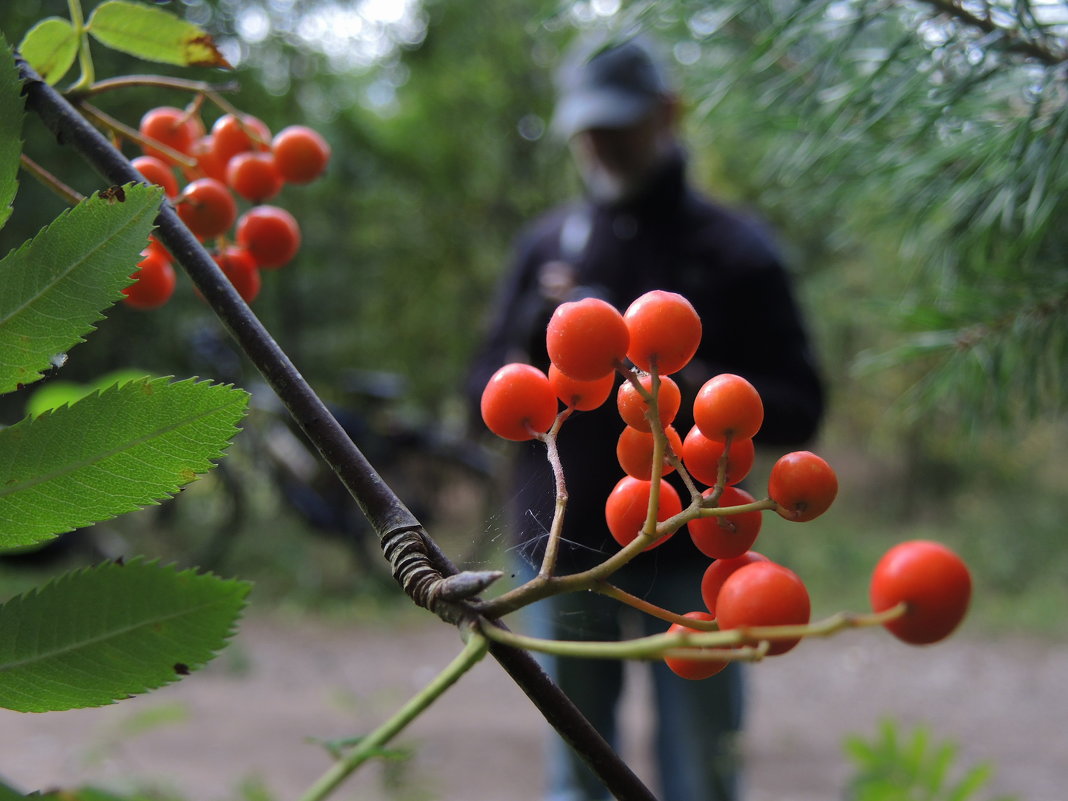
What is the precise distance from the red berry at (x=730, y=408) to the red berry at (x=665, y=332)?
0.02 m

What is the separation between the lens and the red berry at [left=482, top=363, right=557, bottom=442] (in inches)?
14.4

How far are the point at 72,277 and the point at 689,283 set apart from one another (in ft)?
4.81

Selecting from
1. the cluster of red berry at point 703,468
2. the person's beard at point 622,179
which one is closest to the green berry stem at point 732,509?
the cluster of red berry at point 703,468

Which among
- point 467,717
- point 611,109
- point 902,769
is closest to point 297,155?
point 902,769

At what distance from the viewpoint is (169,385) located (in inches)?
12.5

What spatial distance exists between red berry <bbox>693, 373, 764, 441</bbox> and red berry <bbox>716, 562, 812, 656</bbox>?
58 millimetres

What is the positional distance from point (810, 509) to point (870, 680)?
16.7 feet

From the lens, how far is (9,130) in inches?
13.1

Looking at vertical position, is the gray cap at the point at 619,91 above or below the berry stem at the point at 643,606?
below

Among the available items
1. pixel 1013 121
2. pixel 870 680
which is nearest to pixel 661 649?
pixel 1013 121

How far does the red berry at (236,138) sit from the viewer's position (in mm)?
588

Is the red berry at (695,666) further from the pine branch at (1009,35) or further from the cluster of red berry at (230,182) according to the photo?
the pine branch at (1009,35)

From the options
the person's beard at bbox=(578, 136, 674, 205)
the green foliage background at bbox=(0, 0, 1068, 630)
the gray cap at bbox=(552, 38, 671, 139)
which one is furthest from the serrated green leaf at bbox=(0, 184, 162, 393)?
the gray cap at bbox=(552, 38, 671, 139)

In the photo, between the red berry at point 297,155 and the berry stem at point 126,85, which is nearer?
the berry stem at point 126,85
